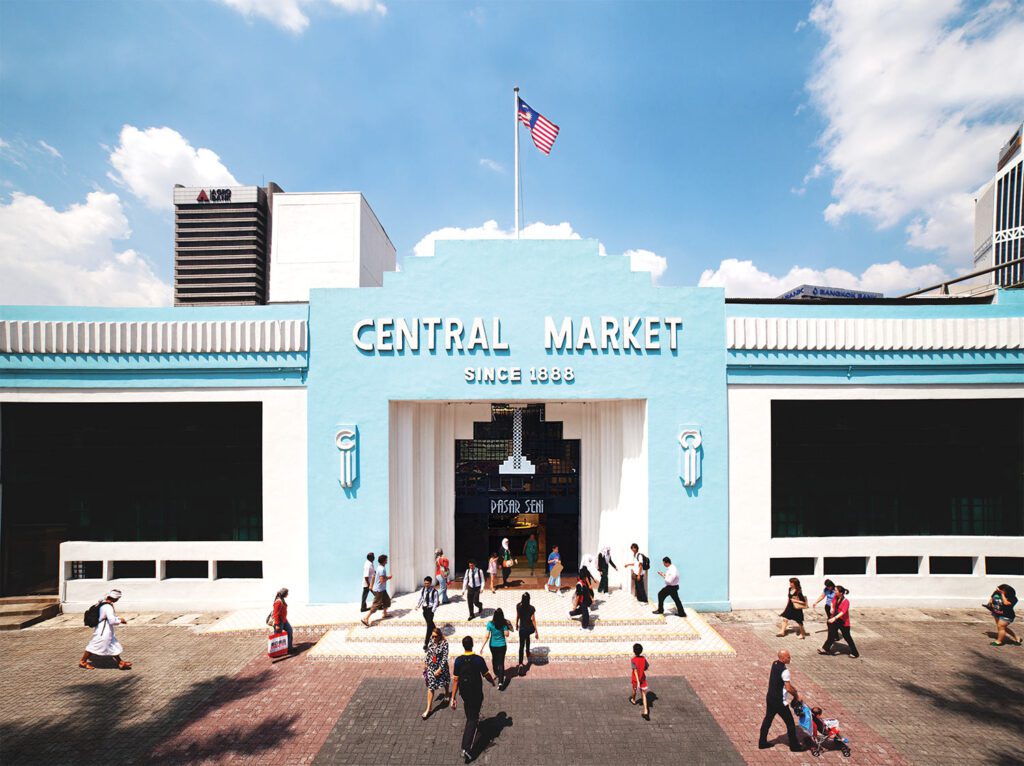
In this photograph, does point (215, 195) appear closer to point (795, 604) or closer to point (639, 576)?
point (639, 576)

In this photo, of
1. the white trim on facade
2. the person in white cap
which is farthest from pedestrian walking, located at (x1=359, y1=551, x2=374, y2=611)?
the white trim on facade

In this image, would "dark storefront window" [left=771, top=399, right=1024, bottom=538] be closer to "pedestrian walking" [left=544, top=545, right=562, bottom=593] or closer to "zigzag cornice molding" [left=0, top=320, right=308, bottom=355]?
"pedestrian walking" [left=544, top=545, right=562, bottom=593]

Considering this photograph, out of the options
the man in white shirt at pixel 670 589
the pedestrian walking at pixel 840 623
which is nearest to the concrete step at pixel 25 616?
the man in white shirt at pixel 670 589

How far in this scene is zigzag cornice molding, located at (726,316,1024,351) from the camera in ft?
43.8

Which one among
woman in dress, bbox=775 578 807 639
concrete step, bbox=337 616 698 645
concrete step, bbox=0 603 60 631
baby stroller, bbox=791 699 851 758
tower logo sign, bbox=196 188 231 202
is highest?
tower logo sign, bbox=196 188 231 202

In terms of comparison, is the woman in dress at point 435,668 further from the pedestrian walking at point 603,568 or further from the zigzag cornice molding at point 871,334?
the zigzag cornice molding at point 871,334

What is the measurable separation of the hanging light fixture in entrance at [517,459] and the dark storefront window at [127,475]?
7.65 m

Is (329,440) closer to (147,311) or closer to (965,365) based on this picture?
(147,311)

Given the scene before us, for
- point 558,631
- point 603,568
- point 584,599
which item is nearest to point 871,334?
point 603,568

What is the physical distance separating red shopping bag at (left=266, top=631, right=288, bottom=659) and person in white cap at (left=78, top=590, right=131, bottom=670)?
10.2 ft

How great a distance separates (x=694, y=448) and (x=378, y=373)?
9.33m

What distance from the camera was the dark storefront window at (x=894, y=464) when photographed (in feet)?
46.0

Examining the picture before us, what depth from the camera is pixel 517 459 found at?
15539mm

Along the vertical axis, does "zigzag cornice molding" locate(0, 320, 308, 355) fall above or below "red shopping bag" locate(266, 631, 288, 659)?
above
